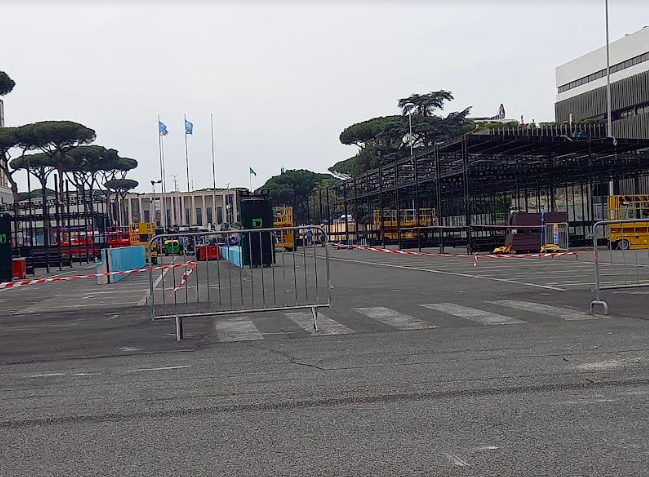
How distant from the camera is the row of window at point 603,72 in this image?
67.5 m

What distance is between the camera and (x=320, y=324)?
39.1ft

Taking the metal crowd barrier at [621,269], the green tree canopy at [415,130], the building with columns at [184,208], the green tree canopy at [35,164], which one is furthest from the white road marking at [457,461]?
the building with columns at [184,208]

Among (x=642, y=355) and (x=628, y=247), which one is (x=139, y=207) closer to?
(x=628, y=247)

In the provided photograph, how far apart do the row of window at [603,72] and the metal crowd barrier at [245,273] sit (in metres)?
61.9

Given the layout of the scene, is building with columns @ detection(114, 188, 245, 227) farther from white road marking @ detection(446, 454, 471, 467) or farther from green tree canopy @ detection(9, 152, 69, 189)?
white road marking @ detection(446, 454, 471, 467)

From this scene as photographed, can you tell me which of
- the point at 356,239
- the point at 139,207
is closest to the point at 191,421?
the point at 356,239

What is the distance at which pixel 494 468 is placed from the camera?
456cm

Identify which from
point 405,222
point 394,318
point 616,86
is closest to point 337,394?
point 394,318

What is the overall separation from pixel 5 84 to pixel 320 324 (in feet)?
164

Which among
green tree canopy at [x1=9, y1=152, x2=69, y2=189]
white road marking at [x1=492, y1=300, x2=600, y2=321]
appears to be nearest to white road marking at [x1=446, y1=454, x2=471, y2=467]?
white road marking at [x1=492, y1=300, x2=600, y2=321]

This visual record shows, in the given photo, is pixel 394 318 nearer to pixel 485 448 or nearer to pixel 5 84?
pixel 485 448

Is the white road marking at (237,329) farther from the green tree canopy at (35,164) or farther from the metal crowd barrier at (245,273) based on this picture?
the green tree canopy at (35,164)

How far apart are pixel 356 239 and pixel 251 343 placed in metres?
54.7

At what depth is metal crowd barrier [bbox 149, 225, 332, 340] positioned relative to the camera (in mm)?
12477
